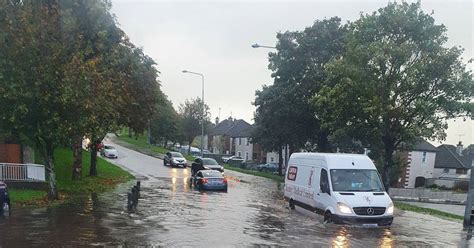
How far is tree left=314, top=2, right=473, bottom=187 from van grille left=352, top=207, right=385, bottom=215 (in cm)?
1374

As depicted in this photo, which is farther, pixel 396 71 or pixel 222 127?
pixel 222 127

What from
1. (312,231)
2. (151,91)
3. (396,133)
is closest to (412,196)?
(396,133)

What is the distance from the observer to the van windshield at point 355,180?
52.7 ft

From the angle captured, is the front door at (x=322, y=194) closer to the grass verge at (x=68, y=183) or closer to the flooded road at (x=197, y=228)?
the flooded road at (x=197, y=228)

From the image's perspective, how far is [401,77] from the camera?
28969mm

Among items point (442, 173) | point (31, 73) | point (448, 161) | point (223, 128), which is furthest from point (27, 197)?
point (223, 128)

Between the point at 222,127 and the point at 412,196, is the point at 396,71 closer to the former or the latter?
the point at 412,196

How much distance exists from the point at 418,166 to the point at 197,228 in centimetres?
6041

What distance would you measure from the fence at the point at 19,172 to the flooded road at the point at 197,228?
2.76 meters

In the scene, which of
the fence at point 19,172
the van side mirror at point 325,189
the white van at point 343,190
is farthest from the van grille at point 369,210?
the fence at point 19,172

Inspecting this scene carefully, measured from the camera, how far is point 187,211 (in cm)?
1855

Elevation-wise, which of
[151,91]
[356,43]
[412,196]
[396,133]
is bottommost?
[412,196]

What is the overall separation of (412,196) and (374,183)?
100 feet

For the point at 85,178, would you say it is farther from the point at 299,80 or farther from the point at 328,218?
the point at 328,218
